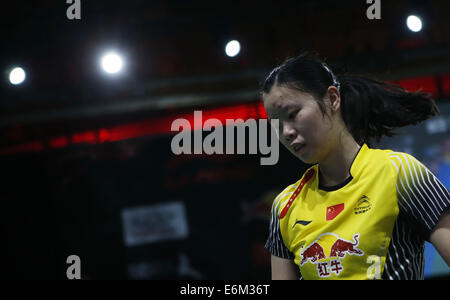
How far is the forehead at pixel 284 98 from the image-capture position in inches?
64.7

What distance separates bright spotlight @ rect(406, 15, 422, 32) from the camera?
17.0 ft

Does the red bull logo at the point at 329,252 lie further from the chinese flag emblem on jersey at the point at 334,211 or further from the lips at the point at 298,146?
the lips at the point at 298,146

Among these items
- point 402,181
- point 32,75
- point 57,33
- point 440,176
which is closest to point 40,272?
point 32,75

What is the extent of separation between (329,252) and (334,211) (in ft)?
0.41

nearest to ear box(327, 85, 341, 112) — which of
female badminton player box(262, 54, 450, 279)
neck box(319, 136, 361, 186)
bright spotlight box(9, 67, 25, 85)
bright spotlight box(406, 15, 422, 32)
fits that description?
female badminton player box(262, 54, 450, 279)

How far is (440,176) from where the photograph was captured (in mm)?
5348

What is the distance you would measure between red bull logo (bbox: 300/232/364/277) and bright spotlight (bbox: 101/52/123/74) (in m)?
4.02

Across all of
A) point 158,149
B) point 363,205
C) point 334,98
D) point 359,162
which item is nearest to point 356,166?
point 359,162

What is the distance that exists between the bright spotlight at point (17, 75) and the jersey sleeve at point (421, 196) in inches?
182

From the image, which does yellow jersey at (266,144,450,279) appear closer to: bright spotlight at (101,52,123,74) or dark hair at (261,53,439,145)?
dark hair at (261,53,439,145)

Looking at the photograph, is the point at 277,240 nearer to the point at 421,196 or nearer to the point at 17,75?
the point at 421,196

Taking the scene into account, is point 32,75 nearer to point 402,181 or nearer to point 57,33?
point 57,33

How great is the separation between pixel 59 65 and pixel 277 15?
2.35 metres

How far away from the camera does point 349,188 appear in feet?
5.36
